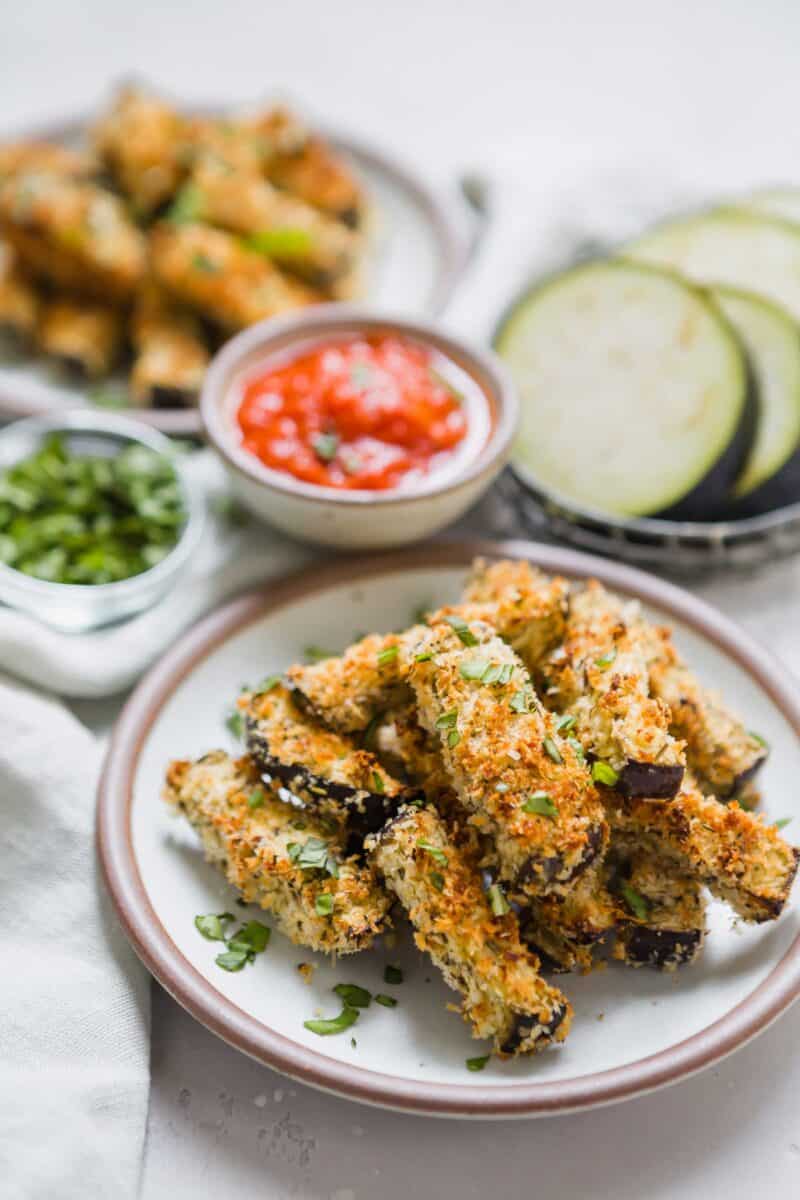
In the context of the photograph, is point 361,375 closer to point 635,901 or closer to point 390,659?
point 390,659

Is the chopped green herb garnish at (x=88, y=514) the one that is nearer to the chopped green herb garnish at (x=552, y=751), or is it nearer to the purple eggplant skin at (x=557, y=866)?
the chopped green herb garnish at (x=552, y=751)

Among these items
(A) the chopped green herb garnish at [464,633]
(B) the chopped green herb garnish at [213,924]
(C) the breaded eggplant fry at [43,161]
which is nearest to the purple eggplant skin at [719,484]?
(A) the chopped green herb garnish at [464,633]

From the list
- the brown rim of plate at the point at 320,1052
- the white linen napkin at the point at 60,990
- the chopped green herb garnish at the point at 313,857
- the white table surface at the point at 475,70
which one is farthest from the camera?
the white table surface at the point at 475,70

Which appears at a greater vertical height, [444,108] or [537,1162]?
[444,108]

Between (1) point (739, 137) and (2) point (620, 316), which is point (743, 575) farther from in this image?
(1) point (739, 137)

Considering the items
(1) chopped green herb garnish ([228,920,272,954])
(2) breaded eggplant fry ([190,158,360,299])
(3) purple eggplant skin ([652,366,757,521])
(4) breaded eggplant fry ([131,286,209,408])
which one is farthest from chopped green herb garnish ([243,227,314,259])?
(1) chopped green herb garnish ([228,920,272,954])

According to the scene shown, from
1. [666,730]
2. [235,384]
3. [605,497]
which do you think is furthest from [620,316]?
[666,730]

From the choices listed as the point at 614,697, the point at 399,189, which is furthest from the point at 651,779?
the point at 399,189
